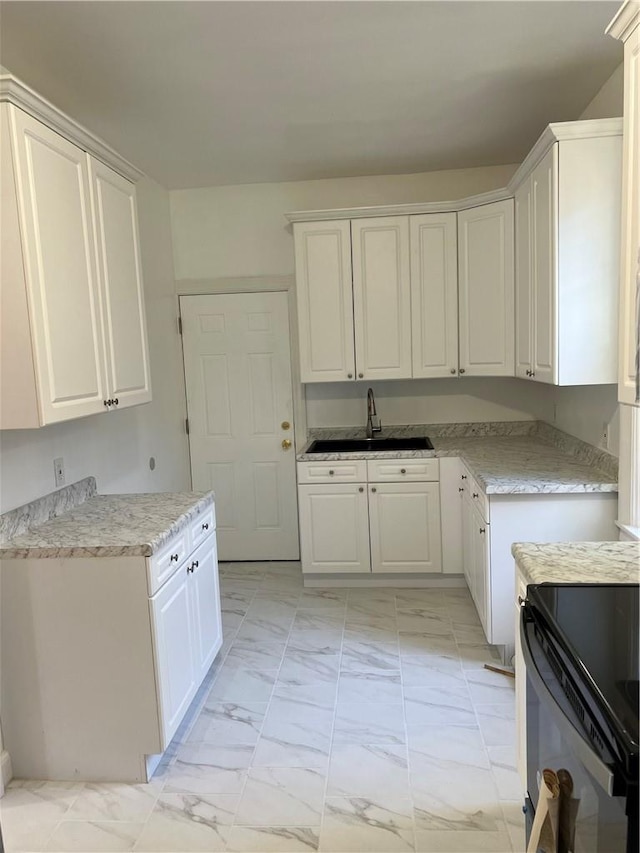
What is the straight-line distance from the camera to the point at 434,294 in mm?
3795

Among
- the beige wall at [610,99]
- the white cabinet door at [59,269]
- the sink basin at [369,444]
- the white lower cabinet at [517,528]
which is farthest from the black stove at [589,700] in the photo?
the sink basin at [369,444]

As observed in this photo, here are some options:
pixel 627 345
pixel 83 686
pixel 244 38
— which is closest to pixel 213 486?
pixel 83 686

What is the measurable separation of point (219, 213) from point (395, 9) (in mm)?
2336

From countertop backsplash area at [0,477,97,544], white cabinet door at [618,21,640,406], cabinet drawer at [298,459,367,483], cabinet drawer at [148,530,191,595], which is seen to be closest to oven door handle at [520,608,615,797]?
white cabinet door at [618,21,640,406]

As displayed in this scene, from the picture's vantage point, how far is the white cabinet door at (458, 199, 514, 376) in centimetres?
348

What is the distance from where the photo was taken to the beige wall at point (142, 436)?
2.39 m

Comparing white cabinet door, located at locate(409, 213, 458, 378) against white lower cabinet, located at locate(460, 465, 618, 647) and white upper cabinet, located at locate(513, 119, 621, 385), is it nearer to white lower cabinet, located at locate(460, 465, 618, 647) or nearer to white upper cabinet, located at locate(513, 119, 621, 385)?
white upper cabinet, located at locate(513, 119, 621, 385)

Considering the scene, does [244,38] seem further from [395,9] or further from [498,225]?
[498,225]

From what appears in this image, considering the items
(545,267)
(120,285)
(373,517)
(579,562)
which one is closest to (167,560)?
(120,285)

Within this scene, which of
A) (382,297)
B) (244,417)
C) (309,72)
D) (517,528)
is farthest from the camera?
(244,417)

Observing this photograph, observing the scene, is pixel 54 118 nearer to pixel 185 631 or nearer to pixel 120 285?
pixel 120 285

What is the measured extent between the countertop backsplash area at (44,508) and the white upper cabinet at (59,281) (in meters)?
0.43

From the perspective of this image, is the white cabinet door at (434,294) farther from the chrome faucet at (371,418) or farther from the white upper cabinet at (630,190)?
the white upper cabinet at (630,190)

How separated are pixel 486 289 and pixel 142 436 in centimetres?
228
